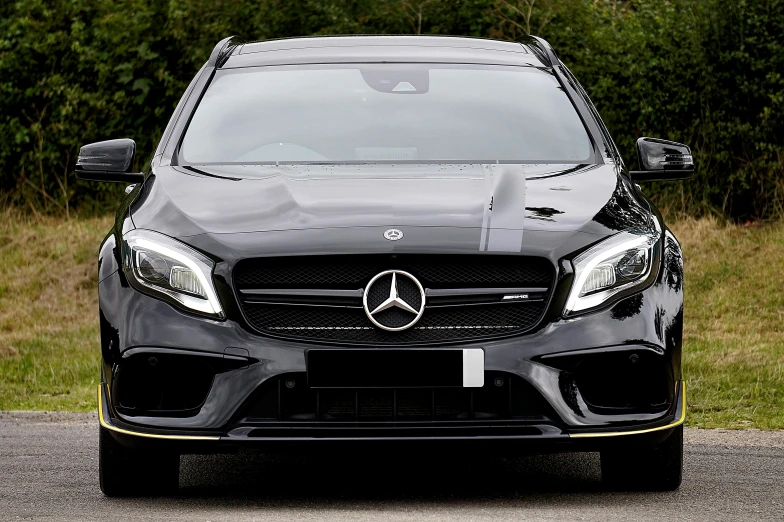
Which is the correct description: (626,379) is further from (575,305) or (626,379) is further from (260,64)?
(260,64)

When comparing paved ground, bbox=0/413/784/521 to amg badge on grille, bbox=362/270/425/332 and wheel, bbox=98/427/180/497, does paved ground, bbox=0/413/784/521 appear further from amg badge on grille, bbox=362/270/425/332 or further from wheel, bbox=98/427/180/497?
amg badge on grille, bbox=362/270/425/332

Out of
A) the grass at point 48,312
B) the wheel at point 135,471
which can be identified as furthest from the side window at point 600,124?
the grass at point 48,312

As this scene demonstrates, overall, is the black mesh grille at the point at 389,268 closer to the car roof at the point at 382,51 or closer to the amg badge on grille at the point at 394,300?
the amg badge on grille at the point at 394,300

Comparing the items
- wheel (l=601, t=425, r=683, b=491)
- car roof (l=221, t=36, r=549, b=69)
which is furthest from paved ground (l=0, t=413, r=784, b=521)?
car roof (l=221, t=36, r=549, b=69)

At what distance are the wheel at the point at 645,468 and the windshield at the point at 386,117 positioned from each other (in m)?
1.20

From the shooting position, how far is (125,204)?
222 inches

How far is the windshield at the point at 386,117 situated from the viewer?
19.9 ft

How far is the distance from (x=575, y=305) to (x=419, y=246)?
1.73 ft

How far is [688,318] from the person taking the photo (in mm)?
11844

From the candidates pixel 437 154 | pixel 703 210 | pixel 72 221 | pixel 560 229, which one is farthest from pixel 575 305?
pixel 72 221

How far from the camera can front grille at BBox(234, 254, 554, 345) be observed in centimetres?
489

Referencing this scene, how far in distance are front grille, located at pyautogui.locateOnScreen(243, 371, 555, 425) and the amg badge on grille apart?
0.22m

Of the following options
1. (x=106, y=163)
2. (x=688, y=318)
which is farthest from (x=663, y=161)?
(x=688, y=318)

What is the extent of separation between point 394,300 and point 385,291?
46 mm
